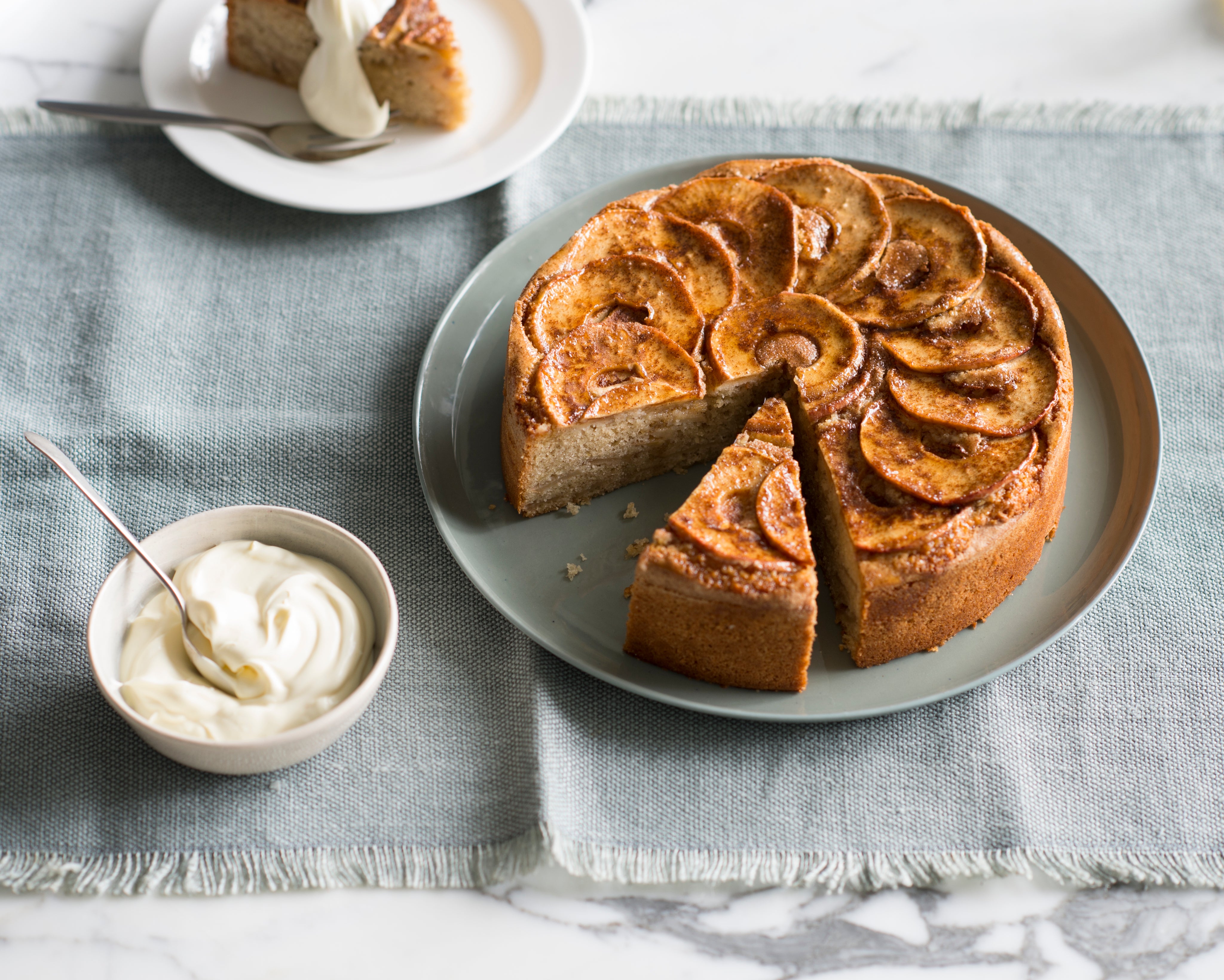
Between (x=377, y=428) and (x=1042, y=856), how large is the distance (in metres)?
2.48

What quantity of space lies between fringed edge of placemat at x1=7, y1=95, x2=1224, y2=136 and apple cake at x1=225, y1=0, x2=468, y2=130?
618 millimetres

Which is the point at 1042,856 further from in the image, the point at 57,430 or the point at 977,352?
the point at 57,430

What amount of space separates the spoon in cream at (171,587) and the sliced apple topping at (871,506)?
1.78 m

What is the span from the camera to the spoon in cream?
2783 mm

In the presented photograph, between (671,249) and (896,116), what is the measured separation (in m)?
1.61

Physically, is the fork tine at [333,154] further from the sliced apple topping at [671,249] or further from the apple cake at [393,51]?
the sliced apple topping at [671,249]

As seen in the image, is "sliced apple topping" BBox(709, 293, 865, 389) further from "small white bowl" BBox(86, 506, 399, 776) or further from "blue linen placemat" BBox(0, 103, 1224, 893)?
"small white bowl" BBox(86, 506, 399, 776)

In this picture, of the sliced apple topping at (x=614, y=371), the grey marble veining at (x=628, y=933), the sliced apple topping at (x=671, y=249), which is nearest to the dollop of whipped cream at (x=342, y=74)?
the sliced apple topping at (x=671, y=249)

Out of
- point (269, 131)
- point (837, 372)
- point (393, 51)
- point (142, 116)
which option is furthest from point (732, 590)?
point (142, 116)

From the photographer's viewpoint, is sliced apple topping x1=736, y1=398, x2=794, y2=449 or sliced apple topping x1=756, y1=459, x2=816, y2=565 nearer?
sliced apple topping x1=756, y1=459, x2=816, y2=565

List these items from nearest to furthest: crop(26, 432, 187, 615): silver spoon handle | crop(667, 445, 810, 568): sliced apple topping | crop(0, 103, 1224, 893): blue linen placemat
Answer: crop(26, 432, 187, 615): silver spoon handle → crop(0, 103, 1224, 893): blue linen placemat → crop(667, 445, 810, 568): sliced apple topping

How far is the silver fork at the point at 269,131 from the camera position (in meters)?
4.24

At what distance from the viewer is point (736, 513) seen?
3.16m

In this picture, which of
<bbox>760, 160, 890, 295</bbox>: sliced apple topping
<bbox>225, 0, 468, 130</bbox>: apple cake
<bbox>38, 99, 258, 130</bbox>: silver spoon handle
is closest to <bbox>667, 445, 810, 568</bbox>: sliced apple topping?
<bbox>760, 160, 890, 295</bbox>: sliced apple topping
